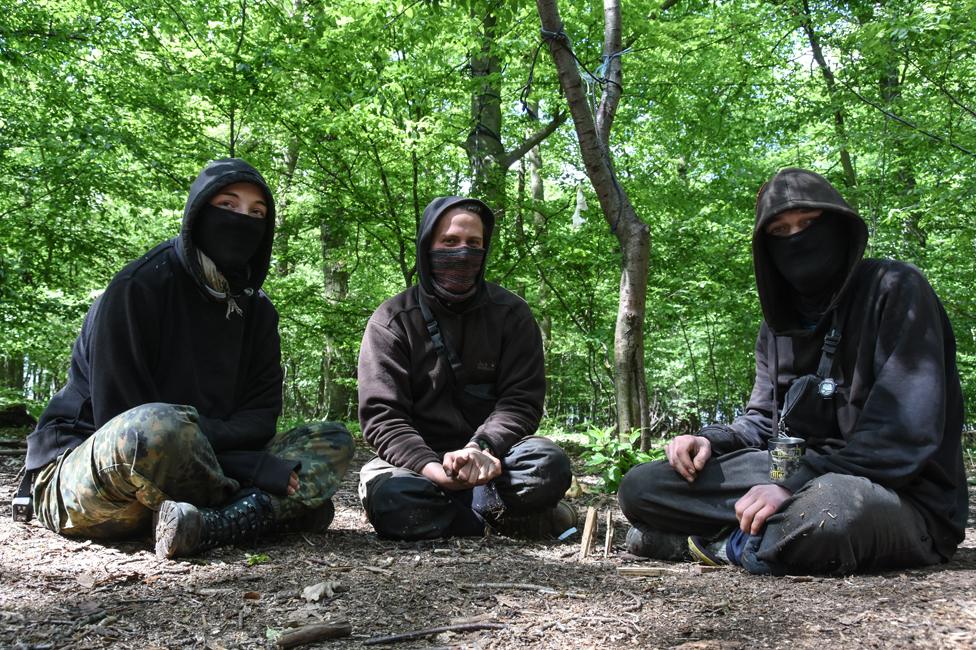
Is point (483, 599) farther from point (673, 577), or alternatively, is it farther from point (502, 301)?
point (502, 301)

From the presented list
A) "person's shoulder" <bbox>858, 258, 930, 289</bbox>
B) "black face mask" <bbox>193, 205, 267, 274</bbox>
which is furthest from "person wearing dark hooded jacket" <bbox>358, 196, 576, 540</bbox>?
"person's shoulder" <bbox>858, 258, 930, 289</bbox>

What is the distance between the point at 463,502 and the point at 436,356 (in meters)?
0.77

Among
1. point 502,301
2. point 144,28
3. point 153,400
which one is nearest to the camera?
point 153,400

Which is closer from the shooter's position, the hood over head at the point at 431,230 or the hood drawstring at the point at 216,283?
the hood drawstring at the point at 216,283

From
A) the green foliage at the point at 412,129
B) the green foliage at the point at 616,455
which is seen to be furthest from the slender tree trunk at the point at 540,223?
the green foliage at the point at 616,455

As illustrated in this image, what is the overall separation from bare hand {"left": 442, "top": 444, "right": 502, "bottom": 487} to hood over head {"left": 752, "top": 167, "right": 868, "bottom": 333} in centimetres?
146

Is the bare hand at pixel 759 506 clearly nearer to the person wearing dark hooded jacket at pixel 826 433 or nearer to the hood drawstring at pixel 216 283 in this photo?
the person wearing dark hooded jacket at pixel 826 433

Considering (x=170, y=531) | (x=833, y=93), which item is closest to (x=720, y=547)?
(x=170, y=531)

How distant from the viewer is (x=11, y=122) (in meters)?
8.10

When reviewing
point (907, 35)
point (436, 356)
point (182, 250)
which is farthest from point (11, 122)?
point (907, 35)

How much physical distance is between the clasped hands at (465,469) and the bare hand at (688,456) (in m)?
0.81

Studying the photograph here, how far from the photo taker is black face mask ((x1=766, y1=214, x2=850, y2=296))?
307 cm

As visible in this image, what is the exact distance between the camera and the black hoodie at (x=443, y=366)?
144 inches

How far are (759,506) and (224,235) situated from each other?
2.61 metres
